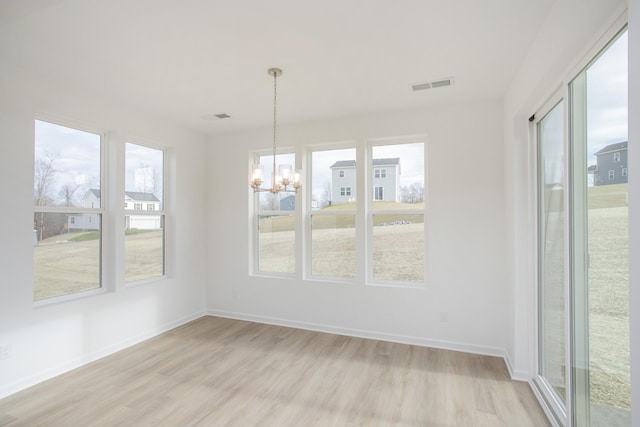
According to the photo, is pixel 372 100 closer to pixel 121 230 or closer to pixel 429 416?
pixel 429 416

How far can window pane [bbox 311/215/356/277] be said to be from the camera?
4.19 metres

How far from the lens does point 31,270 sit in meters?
2.83

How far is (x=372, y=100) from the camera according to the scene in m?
3.52

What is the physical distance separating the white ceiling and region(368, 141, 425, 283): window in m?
0.73

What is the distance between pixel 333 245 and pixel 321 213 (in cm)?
48

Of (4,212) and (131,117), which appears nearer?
(4,212)

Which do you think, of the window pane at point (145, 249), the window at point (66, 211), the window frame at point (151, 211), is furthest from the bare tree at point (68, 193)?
the window pane at point (145, 249)

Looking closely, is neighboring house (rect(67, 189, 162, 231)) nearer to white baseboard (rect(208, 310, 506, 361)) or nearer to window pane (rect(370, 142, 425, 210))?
white baseboard (rect(208, 310, 506, 361))

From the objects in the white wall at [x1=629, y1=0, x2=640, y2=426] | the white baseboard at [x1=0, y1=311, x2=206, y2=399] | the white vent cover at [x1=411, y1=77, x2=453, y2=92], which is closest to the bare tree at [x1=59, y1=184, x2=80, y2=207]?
the white baseboard at [x1=0, y1=311, x2=206, y2=399]

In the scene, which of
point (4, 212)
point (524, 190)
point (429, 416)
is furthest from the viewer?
point (524, 190)

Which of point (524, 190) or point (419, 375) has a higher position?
point (524, 190)

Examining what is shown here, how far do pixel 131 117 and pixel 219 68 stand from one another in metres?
1.74

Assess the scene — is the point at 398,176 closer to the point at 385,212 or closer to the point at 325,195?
the point at 385,212

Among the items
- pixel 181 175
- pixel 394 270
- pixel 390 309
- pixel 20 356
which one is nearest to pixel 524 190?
pixel 394 270
